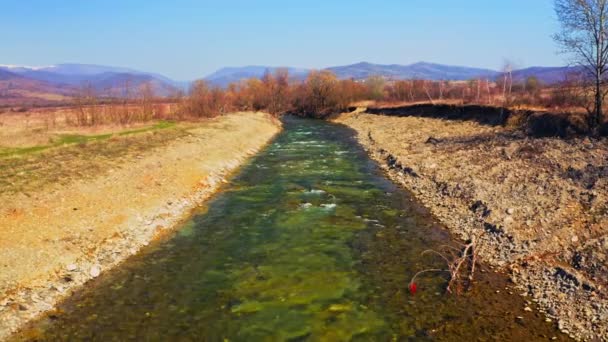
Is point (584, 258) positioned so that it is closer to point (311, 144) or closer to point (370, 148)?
point (370, 148)

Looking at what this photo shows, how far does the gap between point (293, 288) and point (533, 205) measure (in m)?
10.7

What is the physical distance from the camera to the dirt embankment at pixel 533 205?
11445 millimetres

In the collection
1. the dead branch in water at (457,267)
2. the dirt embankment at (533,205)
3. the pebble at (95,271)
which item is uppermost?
the dirt embankment at (533,205)

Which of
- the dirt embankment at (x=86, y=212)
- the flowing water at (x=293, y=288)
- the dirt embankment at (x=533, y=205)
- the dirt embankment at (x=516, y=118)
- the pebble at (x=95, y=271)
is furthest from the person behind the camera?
the dirt embankment at (x=516, y=118)

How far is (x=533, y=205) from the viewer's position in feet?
57.5

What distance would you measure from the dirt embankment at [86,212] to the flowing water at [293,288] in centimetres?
94

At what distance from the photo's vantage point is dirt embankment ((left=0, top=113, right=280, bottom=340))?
12688mm

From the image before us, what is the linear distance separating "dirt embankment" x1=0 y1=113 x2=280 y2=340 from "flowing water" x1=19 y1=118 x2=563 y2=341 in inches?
37.0

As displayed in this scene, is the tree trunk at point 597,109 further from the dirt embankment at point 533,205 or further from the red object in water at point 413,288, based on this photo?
the red object in water at point 413,288

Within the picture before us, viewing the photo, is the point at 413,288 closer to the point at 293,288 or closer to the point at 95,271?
the point at 293,288

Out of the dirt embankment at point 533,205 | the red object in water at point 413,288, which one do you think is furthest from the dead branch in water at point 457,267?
the dirt embankment at point 533,205

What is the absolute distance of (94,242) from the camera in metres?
15.8

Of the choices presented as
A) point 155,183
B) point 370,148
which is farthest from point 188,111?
point 155,183

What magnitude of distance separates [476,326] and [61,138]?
122 feet
